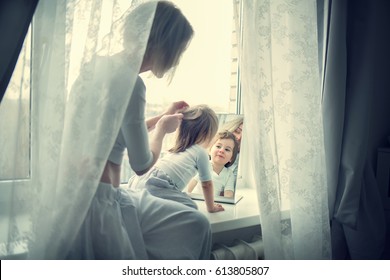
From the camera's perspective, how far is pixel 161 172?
1.24m

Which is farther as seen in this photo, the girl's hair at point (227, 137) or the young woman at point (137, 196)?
the girl's hair at point (227, 137)

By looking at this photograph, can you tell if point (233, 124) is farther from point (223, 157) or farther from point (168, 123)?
point (168, 123)

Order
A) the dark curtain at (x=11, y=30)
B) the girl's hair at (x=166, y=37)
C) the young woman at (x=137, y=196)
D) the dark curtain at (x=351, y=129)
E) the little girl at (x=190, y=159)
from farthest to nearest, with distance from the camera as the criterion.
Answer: the dark curtain at (x=351, y=129)
the little girl at (x=190, y=159)
the girl's hair at (x=166, y=37)
the young woman at (x=137, y=196)
the dark curtain at (x=11, y=30)

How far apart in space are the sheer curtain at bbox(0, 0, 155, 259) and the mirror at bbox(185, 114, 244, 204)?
605 millimetres

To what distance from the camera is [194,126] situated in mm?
1330

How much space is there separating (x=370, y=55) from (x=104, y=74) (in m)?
1.11

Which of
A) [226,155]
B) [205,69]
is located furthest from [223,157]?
[205,69]

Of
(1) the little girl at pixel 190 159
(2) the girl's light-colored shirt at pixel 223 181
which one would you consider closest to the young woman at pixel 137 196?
(1) the little girl at pixel 190 159

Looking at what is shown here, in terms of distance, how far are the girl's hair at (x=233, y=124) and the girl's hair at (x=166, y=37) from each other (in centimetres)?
41

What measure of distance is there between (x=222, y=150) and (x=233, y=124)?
0.12 metres

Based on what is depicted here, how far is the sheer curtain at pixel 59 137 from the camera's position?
2.77ft

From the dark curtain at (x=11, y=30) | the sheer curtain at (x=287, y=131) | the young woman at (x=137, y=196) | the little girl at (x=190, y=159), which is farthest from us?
the little girl at (x=190, y=159)

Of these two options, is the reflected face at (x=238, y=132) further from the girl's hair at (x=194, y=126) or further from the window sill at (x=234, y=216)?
the window sill at (x=234, y=216)
